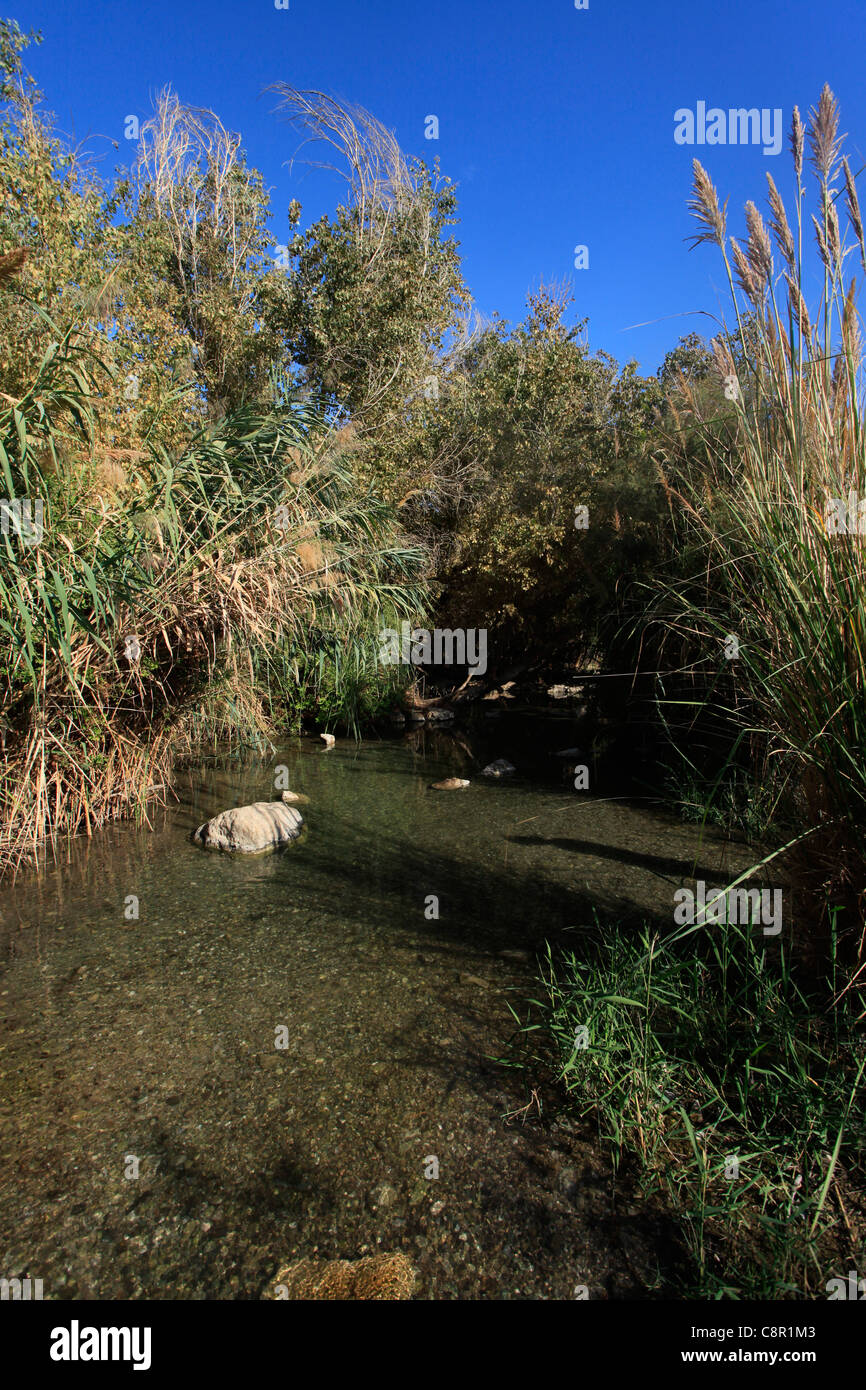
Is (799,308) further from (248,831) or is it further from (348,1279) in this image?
(248,831)

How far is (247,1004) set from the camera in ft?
11.8

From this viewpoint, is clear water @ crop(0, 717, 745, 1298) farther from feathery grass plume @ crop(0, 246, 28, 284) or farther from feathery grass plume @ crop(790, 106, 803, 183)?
feathery grass plume @ crop(0, 246, 28, 284)

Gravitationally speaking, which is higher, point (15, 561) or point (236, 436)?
point (236, 436)

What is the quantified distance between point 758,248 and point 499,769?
750cm

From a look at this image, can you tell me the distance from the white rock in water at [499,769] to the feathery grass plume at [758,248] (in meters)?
7.22

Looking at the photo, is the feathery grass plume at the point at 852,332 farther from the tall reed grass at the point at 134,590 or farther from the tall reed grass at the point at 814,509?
the tall reed grass at the point at 134,590

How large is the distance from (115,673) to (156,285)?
27.5 feet

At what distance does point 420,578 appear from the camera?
410 inches

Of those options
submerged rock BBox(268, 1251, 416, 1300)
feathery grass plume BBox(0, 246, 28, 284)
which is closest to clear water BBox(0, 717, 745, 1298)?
submerged rock BBox(268, 1251, 416, 1300)

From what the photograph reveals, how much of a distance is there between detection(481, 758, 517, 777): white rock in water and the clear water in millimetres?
3017

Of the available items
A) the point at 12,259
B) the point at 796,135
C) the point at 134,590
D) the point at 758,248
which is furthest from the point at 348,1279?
the point at 12,259
